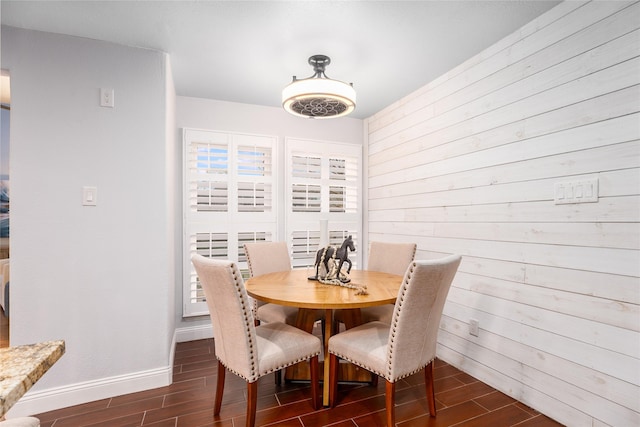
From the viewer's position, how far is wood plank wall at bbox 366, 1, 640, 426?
161 cm

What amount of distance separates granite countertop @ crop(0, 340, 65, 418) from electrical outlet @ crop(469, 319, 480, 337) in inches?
97.8

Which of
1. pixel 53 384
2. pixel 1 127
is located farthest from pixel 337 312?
pixel 1 127

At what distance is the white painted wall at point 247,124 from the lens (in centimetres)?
325

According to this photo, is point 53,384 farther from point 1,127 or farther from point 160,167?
point 1,127

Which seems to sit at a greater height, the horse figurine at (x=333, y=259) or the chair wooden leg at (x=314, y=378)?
the horse figurine at (x=333, y=259)

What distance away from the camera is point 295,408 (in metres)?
2.01

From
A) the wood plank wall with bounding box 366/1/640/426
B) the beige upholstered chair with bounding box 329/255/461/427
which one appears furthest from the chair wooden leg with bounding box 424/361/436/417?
the wood plank wall with bounding box 366/1/640/426

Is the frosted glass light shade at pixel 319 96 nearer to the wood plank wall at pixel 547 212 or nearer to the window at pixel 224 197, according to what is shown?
the wood plank wall at pixel 547 212

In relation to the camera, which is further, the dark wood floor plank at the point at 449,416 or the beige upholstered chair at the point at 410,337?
the dark wood floor plank at the point at 449,416

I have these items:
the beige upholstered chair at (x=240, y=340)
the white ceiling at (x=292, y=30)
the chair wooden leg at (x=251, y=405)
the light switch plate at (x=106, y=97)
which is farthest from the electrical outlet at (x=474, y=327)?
the light switch plate at (x=106, y=97)

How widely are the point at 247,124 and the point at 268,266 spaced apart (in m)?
1.58

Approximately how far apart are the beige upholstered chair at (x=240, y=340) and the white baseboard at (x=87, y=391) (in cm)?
64

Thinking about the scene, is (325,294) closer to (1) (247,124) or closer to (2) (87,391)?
(2) (87,391)

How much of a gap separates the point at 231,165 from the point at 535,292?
9.27 feet
